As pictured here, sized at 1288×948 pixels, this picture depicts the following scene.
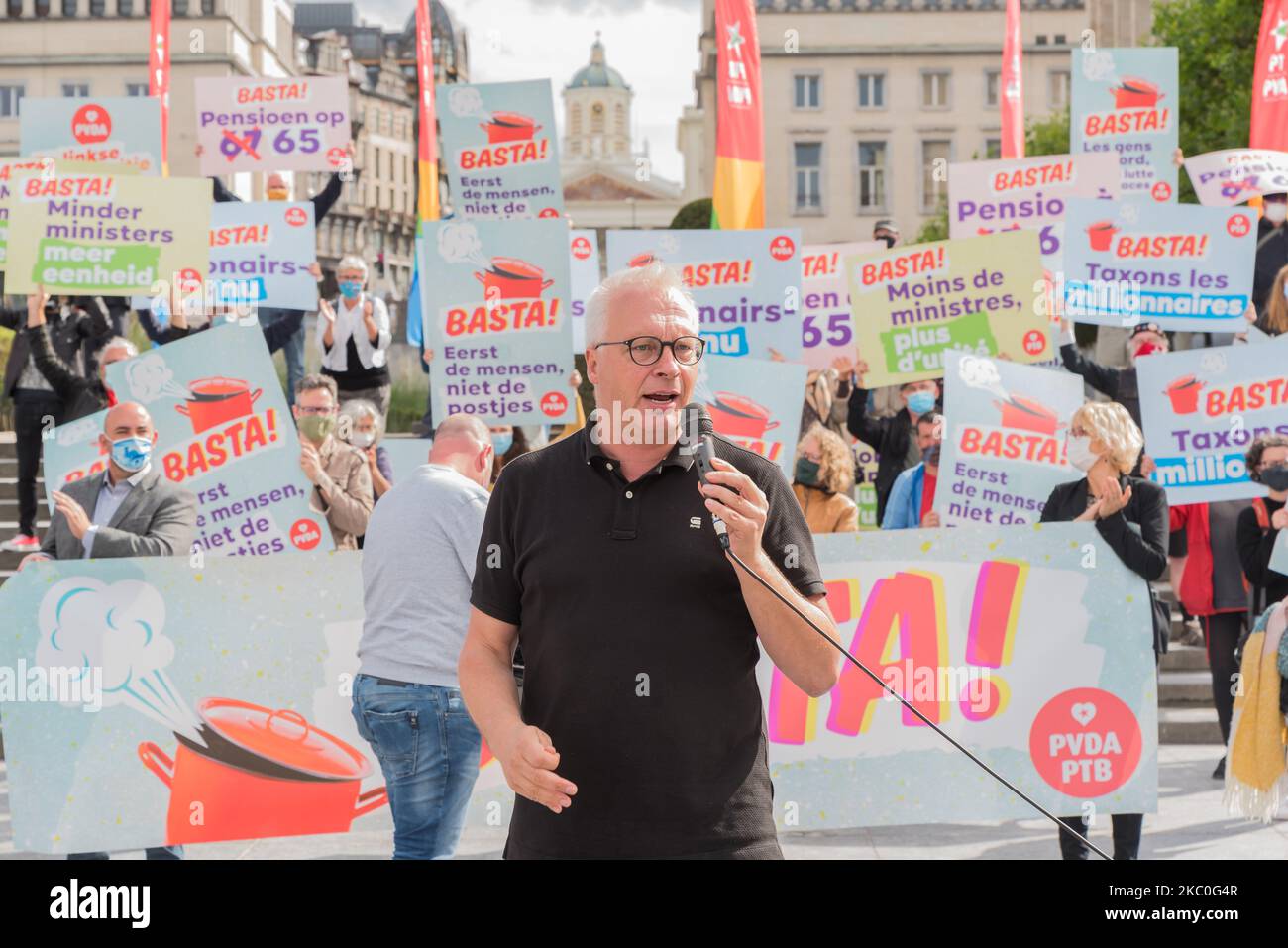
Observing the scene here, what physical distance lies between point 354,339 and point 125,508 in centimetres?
560

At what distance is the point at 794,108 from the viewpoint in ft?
234

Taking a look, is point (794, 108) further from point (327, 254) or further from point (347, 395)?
Answer: point (347, 395)

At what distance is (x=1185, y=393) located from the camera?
8.74m

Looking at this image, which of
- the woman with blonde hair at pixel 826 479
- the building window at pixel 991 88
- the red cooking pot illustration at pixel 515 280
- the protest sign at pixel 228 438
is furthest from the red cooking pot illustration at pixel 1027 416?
the building window at pixel 991 88

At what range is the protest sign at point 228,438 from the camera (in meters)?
8.20

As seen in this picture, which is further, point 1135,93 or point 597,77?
point 597,77

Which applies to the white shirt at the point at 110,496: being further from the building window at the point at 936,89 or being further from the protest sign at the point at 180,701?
the building window at the point at 936,89

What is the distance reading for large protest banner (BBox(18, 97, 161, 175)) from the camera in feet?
41.5

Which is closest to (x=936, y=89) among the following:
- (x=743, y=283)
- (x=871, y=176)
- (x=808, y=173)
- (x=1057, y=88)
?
(x=871, y=176)

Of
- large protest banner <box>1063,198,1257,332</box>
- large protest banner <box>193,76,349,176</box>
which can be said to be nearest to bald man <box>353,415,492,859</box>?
large protest banner <box>1063,198,1257,332</box>

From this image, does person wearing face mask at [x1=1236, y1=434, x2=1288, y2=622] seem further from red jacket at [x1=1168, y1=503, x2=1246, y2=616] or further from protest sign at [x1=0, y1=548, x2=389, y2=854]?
protest sign at [x1=0, y1=548, x2=389, y2=854]

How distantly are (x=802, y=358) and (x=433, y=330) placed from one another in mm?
3577

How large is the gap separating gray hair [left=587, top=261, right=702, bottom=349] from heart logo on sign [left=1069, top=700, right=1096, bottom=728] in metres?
3.95

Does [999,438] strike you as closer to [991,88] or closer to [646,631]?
[646,631]
